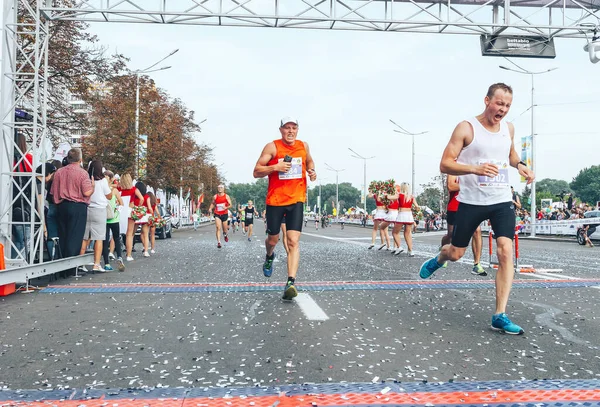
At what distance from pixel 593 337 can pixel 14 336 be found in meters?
4.46

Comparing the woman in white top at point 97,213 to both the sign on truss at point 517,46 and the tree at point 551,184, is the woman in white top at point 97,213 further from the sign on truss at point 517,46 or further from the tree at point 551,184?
the tree at point 551,184

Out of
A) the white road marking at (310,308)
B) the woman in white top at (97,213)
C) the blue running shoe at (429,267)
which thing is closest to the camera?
the white road marking at (310,308)

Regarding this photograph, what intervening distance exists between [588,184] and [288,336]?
13555 cm

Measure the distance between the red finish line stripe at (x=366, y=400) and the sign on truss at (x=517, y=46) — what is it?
15.4 m

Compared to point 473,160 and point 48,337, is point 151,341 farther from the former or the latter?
point 473,160

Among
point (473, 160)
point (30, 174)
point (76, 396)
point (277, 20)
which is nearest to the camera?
point (76, 396)

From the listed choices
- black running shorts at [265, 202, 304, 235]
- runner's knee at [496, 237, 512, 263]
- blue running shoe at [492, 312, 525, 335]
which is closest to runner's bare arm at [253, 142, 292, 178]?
black running shorts at [265, 202, 304, 235]

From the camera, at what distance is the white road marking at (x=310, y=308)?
5376mm

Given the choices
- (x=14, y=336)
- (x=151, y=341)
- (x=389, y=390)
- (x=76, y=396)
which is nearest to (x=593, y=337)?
(x=389, y=390)

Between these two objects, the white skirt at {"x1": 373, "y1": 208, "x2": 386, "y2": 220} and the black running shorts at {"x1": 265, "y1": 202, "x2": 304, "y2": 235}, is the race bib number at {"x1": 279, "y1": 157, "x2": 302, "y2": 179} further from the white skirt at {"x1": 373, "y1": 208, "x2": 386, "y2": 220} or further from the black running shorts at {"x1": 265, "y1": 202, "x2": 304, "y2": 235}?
the white skirt at {"x1": 373, "y1": 208, "x2": 386, "y2": 220}

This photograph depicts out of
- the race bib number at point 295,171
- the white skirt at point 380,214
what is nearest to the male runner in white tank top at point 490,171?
the race bib number at point 295,171

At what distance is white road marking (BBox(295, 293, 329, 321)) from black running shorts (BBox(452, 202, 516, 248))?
143cm

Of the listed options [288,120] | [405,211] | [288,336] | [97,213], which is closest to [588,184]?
[405,211]

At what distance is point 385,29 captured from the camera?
53.6ft
